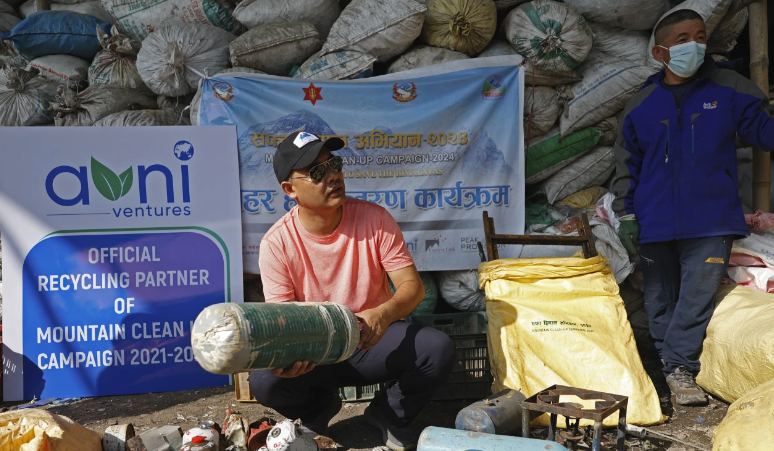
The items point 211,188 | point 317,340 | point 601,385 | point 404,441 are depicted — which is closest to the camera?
point 317,340

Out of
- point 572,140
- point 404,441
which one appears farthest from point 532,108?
point 404,441

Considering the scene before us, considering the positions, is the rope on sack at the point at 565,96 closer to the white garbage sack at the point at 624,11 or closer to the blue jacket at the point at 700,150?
the white garbage sack at the point at 624,11

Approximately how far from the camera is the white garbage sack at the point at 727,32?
14.0 feet

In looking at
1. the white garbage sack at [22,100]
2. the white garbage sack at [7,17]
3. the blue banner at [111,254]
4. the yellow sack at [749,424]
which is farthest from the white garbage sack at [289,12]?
the yellow sack at [749,424]

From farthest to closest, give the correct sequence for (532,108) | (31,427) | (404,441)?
(532,108) < (404,441) < (31,427)

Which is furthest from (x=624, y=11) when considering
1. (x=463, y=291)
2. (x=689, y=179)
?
(x=463, y=291)

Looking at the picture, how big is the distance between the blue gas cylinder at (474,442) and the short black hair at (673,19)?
7.82 ft

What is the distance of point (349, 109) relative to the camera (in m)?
4.20

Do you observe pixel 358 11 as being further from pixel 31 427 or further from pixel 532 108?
pixel 31 427

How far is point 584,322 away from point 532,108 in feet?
5.42

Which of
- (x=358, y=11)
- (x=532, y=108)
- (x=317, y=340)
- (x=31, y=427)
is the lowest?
(x=31, y=427)

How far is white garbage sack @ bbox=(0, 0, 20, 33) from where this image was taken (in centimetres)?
537

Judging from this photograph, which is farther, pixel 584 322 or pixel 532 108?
pixel 532 108

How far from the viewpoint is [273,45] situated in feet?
13.8
